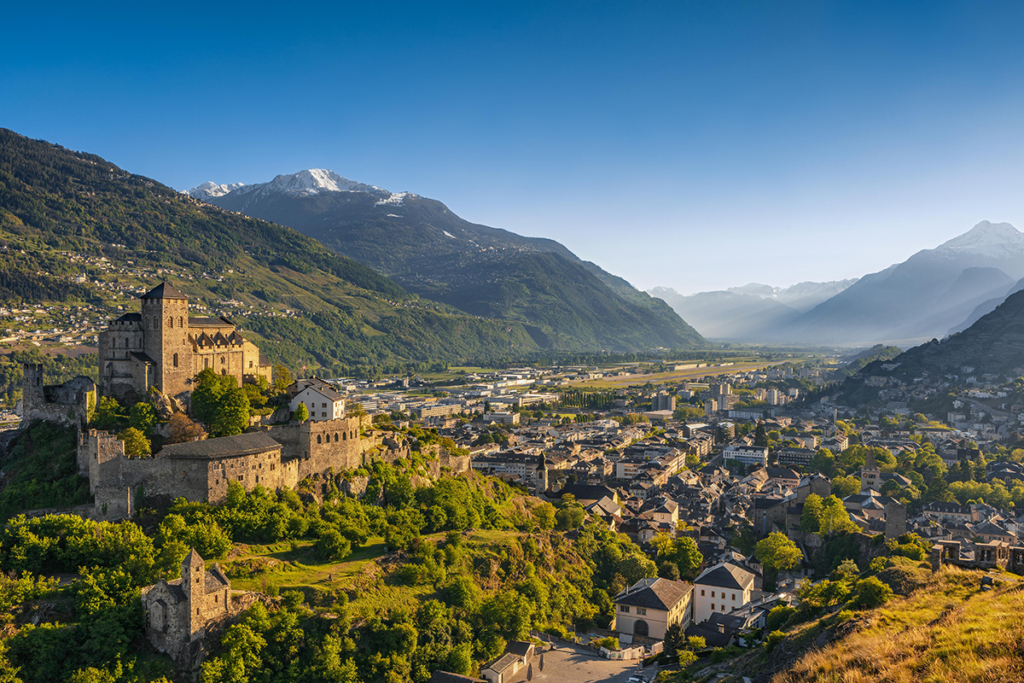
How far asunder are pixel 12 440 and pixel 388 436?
1171 inches

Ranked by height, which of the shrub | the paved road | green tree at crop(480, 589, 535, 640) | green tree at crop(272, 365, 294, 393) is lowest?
the paved road

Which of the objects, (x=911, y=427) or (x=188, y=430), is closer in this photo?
(x=188, y=430)

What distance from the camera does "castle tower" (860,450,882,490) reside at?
10269 centimetres

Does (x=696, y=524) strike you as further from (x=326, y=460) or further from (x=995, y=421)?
(x=995, y=421)

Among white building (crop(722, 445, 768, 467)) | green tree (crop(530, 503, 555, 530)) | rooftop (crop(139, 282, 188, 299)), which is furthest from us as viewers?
white building (crop(722, 445, 768, 467))

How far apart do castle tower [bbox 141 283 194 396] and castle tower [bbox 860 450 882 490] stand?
289 feet

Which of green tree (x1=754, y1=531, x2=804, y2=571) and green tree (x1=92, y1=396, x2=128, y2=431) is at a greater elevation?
green tree (x1=92, y1=396, x2=128, y2=431)

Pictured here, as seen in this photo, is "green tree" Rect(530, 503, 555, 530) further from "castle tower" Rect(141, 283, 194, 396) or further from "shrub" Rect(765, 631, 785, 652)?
"castle tower" Rect(141, 283, 194, 396)

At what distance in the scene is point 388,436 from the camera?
6700cm

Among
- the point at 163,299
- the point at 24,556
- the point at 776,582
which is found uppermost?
the point at 163,299

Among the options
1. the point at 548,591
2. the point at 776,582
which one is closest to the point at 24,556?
the point at 548,591

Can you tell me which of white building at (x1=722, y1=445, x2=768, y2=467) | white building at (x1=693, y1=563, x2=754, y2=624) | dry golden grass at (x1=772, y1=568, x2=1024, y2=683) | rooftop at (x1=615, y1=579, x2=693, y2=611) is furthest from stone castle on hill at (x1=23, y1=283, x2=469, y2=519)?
white building at (x1=722, y1=445, x2=768, y2=467)

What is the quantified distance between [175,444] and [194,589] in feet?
42.2

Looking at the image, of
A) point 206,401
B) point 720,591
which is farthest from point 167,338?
point 720,591
